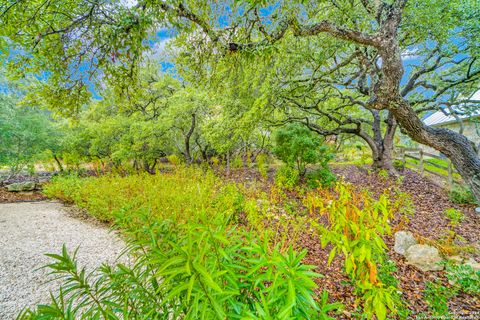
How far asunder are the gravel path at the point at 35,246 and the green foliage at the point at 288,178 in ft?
14.2

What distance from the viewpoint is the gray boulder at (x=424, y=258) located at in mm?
2490

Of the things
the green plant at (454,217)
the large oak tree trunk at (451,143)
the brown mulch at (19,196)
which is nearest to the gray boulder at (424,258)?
the large oak tree trunk at (451,143)

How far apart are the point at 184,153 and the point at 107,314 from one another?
856 cm

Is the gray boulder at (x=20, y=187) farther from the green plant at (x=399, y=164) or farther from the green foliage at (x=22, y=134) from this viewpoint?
the green plant at (x=399, y=164)

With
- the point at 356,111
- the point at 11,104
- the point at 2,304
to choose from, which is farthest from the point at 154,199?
the point at 356,111

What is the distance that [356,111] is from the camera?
8617 millimetres

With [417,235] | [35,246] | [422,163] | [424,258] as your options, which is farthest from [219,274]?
[422,163]

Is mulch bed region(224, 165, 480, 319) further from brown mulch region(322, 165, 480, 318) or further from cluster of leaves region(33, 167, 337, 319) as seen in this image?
cluster of leaves region(33, 167, 337, 319)

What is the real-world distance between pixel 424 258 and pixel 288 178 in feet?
13.0

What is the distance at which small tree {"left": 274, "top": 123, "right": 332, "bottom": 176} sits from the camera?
584cm

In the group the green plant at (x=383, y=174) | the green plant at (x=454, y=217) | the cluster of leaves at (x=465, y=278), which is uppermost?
the green plant at (x=383, y=174)

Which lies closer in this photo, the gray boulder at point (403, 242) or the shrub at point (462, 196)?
the gray boulder at point (403, 242)

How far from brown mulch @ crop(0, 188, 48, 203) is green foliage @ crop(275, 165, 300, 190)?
7943mm

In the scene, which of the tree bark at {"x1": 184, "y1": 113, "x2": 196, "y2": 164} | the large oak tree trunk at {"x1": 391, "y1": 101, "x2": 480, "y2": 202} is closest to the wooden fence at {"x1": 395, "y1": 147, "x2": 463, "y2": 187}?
the large oak tree trunk at {"x1": 391, "y1": 101, "x2": 480, "y2": 202}
